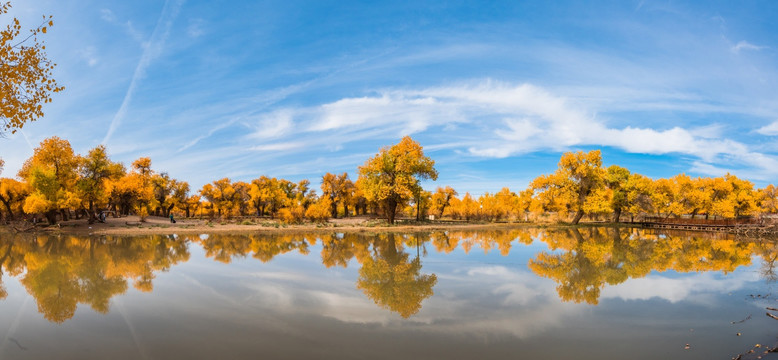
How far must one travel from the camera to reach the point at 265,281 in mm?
12141

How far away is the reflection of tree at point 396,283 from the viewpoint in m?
9.20

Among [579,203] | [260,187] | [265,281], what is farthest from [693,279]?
[260,187]

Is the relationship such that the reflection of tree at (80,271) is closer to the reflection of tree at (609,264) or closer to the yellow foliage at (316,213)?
the reflection of tree at (609,264)

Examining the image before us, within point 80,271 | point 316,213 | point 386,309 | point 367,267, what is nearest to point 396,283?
point 386,309

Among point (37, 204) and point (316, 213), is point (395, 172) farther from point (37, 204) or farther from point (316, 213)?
point (37, 204)

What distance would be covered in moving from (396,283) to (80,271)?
1205cm

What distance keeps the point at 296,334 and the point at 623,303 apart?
8.05m

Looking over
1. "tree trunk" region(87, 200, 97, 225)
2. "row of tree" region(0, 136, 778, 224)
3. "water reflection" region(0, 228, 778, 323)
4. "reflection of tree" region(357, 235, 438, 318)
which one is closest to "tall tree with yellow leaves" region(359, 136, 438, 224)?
"row of tree" region(0, 136, 778, 224)

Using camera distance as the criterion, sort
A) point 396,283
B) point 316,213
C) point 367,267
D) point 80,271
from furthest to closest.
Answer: point 316,213 < point 367,267 < point 80,271 < point 396,283

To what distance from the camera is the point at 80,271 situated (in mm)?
14078

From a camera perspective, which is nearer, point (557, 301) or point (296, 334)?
point (296, 334)

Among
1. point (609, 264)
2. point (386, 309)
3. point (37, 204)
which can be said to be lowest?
point (609, 264)

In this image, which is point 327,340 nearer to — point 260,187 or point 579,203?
point 579,203

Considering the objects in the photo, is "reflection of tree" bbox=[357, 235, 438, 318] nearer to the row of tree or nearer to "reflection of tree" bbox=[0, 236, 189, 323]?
"reflection of tree" bbox=[0, 236, 189, 323]
